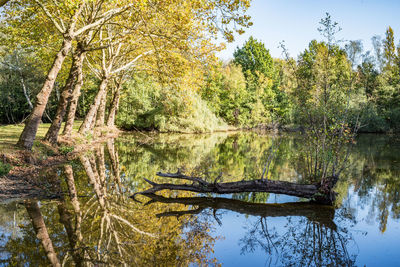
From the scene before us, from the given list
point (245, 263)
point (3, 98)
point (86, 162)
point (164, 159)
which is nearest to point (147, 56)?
point (164, 159)

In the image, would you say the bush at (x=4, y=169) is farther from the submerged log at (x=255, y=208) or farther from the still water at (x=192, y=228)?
the submerged log at (x=255, y=208)

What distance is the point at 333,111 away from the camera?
9.13 m

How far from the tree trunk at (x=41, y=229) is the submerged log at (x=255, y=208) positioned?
2416 millimetres

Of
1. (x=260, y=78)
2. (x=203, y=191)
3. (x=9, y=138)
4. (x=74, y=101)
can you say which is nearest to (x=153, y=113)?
(x=74, y=101)

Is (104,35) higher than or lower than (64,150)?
higher

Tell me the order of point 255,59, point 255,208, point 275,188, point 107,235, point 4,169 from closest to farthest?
point 107,235
point 255,208
point 275,188
point 4,169
point 255,59

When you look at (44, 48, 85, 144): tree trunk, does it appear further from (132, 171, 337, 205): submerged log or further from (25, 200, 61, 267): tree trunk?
(132, 171, 337, 205): submerged log

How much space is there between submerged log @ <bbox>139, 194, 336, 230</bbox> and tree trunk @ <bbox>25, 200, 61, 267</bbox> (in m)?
2.42

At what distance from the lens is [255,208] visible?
790 cm

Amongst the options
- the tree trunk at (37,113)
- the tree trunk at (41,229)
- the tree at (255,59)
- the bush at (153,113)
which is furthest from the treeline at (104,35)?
the tree at (255,59)

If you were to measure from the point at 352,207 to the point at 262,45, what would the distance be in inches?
2100

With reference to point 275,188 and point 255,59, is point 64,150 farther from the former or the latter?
point 255,59

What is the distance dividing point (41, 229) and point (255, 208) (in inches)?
201

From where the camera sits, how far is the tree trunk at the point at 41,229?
4655 millimetres
